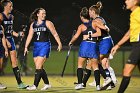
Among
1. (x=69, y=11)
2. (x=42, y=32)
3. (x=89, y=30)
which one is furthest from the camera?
(x=69, y=11)

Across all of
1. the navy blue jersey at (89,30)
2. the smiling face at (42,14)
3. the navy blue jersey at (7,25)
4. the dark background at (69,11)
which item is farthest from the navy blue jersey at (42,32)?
the dark background at (69,11)

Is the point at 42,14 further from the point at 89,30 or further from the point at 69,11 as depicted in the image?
the point at 69,11

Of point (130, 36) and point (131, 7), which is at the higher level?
point (131, 7)

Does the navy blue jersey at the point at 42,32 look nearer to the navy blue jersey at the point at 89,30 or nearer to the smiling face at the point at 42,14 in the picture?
the smiling face at the point at 42,14

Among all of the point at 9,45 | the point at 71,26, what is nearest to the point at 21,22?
the point at 71,26

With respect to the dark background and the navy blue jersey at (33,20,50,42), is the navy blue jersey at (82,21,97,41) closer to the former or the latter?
the navy blue jersey at (33,20,50,42)

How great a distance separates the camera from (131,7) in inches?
283

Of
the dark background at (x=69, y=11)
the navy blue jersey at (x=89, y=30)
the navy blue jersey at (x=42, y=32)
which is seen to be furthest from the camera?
the dark background at (x=69, y=11)

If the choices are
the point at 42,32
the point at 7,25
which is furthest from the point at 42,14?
the point at 7,25

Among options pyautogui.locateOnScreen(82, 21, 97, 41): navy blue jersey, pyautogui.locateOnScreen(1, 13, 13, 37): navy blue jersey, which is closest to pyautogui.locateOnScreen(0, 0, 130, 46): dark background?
pyautogui.locateOnScreen(1, 13, 13, 37): navy blue jersey

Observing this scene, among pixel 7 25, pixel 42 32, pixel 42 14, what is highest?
pixel 42 14

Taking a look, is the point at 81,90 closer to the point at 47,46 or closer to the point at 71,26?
the point at 47,46

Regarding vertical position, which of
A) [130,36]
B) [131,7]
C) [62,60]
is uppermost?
[131,7]

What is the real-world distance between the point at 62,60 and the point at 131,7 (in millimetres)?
21257
